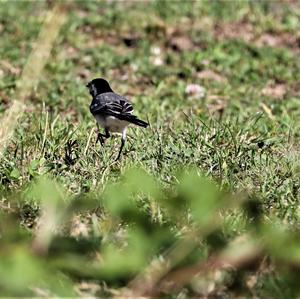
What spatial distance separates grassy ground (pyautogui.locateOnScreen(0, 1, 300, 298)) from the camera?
2.14 m

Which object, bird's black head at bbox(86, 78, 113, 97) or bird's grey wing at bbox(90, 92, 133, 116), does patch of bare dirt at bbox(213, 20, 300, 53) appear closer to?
bird's black head at bbox(86, 78, 113, 97)

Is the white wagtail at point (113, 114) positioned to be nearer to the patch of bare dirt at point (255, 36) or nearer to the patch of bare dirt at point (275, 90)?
the patch of bare dirt at point (275, 90)

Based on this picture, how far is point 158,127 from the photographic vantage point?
19.6 ft

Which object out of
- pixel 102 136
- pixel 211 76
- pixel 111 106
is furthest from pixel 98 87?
pixel 211 76

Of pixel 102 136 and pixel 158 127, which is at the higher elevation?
pixel 158 127

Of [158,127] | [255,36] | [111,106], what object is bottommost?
[158,127]

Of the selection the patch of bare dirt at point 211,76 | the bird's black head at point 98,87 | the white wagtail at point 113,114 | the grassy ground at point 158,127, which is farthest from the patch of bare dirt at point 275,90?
the white wagtail at point 113,114

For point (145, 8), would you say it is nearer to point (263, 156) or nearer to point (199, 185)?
point (263, 156)

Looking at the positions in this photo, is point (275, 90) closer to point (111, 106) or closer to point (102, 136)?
point (111, 106)

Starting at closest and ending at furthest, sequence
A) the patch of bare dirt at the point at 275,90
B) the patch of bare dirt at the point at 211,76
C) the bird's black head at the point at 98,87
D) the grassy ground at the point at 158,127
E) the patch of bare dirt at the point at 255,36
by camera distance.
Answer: the grassy ground at the point at 158,127 < the bird's black head at the point at 98,87 < the patch of bare dirt at the point at 275,90 < the patch of bare dirt at the point at 211,76 < the patch of bare dirt at the point at 255,36

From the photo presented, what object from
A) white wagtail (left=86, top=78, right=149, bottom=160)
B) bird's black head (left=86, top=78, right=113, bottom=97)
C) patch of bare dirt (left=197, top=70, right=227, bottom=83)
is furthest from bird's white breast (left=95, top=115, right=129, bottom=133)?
patch of bare dirt (left=197, top=70, right=227, bottom=83)

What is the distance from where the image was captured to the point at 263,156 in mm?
5266

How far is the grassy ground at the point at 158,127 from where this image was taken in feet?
7.01

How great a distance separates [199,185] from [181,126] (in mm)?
4659
